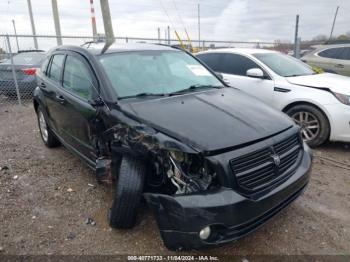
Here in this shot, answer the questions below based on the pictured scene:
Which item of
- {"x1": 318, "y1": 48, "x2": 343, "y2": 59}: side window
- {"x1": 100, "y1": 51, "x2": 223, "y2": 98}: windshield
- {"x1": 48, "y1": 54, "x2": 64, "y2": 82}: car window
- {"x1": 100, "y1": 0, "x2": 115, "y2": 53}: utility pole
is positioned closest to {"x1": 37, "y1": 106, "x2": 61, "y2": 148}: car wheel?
{"x1": 48, "y1": 54, "x2": 64, "y2": 82}: car window

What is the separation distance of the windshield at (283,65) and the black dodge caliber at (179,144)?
227 centimetres

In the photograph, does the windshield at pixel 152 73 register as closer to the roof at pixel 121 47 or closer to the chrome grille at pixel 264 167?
the roof at pixel 121 47

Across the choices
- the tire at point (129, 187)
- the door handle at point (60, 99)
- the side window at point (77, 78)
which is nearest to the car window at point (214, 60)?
the side window at point (77, 78)

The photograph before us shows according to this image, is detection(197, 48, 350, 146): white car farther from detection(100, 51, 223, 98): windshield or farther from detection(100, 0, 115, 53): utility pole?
detection(100, 0, 115, 53): utility pole

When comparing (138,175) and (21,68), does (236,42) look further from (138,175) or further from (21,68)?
(138,175)

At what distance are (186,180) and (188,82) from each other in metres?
1.59

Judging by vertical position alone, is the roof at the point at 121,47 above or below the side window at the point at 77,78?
above

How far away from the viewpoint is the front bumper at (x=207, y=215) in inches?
87.7

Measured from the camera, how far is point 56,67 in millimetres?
4516

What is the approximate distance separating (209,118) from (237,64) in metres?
3.72

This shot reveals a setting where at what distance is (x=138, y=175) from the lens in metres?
2.71

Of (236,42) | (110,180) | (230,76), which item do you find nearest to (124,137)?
(110,180)

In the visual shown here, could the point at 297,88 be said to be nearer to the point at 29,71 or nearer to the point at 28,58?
the point at 29,71

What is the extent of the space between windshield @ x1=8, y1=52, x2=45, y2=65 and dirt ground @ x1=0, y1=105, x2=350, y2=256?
4.79 metres
